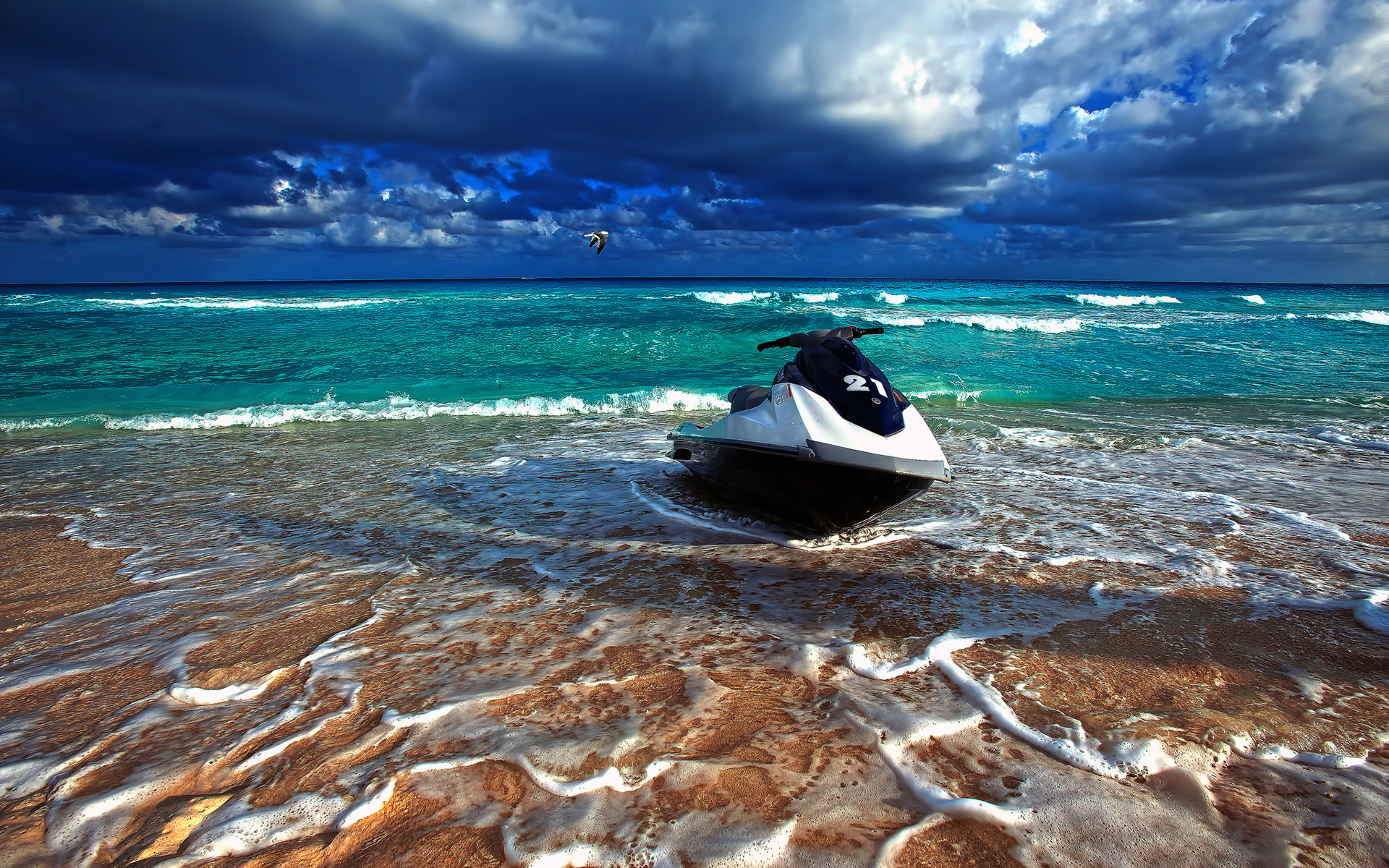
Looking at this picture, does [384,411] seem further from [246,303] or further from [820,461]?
[246,303]

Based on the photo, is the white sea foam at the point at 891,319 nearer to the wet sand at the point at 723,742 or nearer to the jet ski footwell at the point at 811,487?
the jet ski footwell at the point at 811,487

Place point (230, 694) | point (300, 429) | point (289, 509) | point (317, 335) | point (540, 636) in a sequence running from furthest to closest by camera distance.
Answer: point (317, 335)
point (300, 429)
point (289, 509)
point (540, 636)
point (230, 694)

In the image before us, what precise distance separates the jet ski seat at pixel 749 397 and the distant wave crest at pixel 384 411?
5737 millimetres

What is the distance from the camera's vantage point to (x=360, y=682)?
9.85 ft

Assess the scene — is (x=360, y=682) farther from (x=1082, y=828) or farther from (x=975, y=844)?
(x=1082, y=828)

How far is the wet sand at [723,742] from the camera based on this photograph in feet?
6.80

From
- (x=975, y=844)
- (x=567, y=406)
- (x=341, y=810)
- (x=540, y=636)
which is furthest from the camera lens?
(x=567, y=406)

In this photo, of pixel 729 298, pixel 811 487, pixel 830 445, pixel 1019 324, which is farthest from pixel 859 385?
pixel 729 298

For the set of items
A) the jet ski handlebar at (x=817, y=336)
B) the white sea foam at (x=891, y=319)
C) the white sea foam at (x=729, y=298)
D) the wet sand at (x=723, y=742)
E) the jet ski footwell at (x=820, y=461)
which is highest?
the jet ski handlebar at (x=817, y=336)

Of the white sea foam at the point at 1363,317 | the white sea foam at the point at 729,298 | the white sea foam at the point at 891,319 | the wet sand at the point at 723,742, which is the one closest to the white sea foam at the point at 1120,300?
the white sea foam at the point at 1363,317

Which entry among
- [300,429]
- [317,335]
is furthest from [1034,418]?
[317,335]

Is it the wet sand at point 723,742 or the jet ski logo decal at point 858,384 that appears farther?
the jet ski logo decal at point 858,384

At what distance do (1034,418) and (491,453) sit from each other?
742cm

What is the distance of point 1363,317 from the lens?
31969 millimetres
